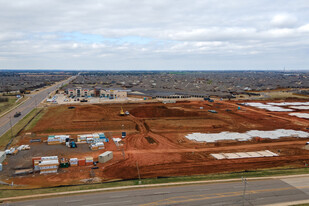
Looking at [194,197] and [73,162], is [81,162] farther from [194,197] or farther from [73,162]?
[194,197]

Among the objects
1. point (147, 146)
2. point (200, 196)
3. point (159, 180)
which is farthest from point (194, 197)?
point (147, 146)

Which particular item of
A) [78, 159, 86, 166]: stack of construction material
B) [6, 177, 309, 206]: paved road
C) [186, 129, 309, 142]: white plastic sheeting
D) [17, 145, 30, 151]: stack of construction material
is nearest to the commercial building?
[186, 129, 309, 142]: white plastic sheeting

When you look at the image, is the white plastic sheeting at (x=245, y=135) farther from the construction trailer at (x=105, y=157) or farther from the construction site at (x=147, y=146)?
the construction trailer at (x=105, y=157)

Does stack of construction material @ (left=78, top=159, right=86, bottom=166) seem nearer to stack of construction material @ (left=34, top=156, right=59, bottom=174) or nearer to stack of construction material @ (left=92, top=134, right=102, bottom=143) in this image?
stack of construction material @ (left=34, top=156, right=59, bottom=174)

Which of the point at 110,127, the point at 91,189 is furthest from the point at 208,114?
the point at 91,189

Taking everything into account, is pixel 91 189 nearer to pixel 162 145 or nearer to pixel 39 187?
pixel 39 187

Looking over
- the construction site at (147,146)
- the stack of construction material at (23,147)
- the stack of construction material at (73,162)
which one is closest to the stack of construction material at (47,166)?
the construction site at (147,146)
